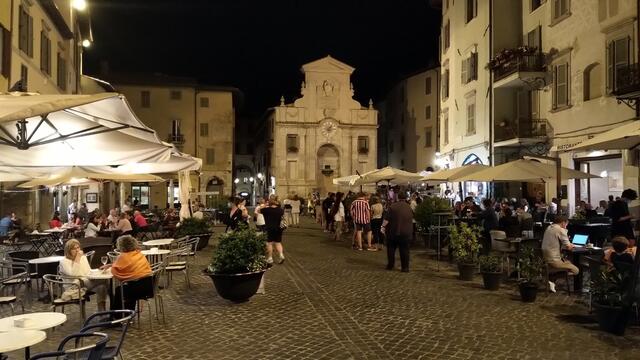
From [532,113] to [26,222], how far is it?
2093 cm

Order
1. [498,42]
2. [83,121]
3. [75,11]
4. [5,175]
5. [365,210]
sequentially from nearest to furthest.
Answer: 1. [83,121]
2. [5,175]
3. [365,210]
4. [498,42]
5. [75,11]

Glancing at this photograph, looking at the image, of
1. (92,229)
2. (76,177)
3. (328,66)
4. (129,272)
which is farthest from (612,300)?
(328,66)

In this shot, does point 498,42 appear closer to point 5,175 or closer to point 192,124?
point 5,175

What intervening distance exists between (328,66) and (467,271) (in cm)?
4036

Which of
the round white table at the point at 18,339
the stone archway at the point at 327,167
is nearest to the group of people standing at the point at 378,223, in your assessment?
the round white table at the point at 18,339

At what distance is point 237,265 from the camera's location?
819 centimetres

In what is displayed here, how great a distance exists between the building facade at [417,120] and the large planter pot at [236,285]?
38026 millimetres

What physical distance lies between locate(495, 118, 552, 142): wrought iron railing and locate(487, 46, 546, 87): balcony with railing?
1.69m

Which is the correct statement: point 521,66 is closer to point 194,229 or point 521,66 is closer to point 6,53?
point 194,229

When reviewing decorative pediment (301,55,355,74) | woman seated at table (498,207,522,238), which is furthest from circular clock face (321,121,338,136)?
woman seated at table (498,207,522,238)

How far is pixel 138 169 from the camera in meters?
10.8

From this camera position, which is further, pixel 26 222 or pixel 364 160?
pixel 364 160

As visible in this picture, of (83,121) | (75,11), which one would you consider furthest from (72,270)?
(75,11)

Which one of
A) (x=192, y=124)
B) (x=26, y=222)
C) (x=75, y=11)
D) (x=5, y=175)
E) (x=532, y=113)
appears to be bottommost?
(x=26, y=222)
